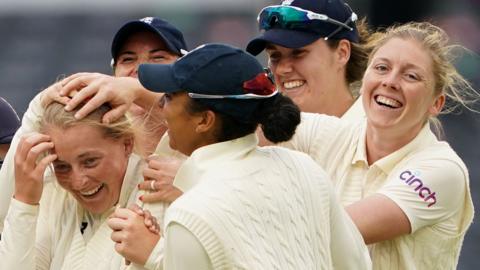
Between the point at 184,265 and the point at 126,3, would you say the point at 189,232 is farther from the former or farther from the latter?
the point at 126,3

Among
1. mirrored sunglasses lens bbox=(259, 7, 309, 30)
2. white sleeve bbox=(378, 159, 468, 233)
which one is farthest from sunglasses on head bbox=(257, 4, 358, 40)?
white sleeve bbox=(378, 159, 468, 233)

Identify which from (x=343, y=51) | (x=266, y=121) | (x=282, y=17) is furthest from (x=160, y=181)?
(x=343, y=51)

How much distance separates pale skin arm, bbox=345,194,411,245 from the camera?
170 inches

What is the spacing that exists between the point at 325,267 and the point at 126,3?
403 inches

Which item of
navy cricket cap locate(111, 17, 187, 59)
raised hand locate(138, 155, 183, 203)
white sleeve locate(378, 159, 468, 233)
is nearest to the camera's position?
raised hand locate(138, 155, 183, 203)

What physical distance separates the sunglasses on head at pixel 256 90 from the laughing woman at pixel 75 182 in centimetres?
62

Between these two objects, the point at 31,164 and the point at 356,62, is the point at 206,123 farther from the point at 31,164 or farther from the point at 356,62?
the point at 356,62

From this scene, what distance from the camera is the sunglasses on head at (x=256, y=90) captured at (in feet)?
12.3

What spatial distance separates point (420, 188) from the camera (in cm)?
444

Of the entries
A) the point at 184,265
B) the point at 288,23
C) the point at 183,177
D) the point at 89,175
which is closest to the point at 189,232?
the point at 184,265

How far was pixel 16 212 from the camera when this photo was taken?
428cm

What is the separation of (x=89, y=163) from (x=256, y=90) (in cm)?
75

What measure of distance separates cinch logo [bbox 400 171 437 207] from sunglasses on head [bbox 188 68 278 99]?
81 centimetres

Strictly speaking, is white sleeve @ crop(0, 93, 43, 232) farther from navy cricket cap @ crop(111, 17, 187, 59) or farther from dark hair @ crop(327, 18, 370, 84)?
dark hair @ crop(327, 18, 370, 84)
